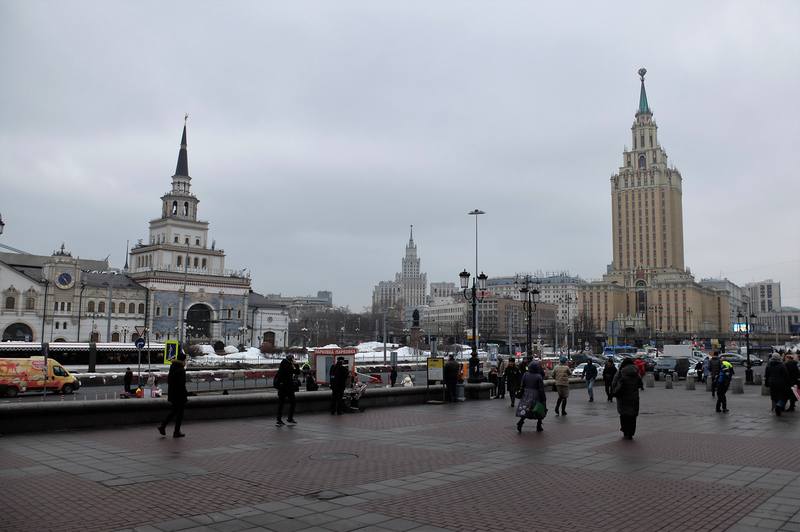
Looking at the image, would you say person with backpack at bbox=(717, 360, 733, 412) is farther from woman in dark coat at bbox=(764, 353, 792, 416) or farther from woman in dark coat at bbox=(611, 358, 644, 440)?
woman in dark coat at bbox=(611, 358, 644, 440)

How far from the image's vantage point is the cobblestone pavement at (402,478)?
7.55m

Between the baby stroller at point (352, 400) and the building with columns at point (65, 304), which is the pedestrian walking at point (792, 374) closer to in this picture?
the baby stroller at point (352, 400)

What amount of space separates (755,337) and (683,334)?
16300 mm

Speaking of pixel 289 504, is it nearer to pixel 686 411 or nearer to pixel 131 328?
pixel 686 411

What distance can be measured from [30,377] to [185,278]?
6063 cm

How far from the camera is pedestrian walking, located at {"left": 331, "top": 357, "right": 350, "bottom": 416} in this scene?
18.6m

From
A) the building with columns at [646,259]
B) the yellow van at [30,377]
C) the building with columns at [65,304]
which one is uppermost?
the building with columns at [646,259]

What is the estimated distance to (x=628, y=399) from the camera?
14164 millimetres

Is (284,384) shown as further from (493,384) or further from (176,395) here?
(493,384)

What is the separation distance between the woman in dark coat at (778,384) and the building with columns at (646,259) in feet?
477

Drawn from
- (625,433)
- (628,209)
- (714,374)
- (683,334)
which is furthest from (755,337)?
(625,433)

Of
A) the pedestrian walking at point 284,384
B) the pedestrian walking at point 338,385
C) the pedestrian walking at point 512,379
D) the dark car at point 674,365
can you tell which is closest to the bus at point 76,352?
the pedestrian walking at point 338,385

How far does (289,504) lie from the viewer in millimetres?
8242

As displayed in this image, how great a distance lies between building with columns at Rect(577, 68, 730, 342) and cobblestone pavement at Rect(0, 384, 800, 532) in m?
154
